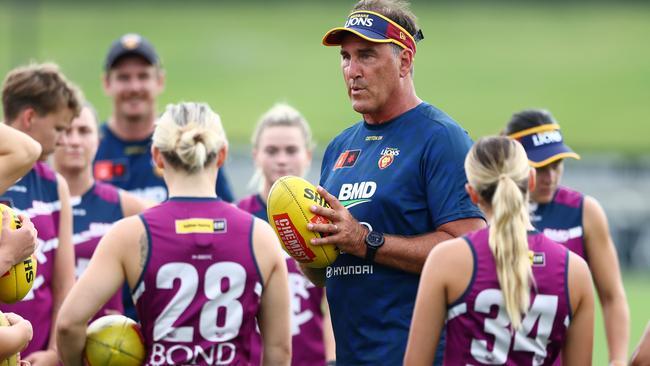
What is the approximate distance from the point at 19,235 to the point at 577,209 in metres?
3.37

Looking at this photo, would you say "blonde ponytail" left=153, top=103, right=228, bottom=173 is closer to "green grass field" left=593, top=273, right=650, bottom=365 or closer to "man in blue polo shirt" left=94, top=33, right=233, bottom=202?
"man in blue polo shirt" left=94, top=33, right=233, bottom=202

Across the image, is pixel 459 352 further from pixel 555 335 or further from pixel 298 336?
pixel 298 336

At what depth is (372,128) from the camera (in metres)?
5.23

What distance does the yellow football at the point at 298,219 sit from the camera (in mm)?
4824

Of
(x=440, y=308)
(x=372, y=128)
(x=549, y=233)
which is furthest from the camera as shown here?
(x=549, y=233)

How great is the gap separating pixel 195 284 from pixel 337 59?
131 feet

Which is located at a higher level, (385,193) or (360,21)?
(360,21)

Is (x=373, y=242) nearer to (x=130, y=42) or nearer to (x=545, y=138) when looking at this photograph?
(x=545, y=138)

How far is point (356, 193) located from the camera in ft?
16.4

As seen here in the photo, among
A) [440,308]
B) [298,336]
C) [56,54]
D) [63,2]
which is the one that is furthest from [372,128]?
[63,2]

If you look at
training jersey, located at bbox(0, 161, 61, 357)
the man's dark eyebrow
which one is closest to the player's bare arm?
the man's dark eyebrow

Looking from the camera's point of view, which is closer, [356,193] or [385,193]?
[385,193]

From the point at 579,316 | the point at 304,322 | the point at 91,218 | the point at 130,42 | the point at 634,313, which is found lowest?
the point at 634,313

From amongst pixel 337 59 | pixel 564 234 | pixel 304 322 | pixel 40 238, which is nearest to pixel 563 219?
pixel 564 234
